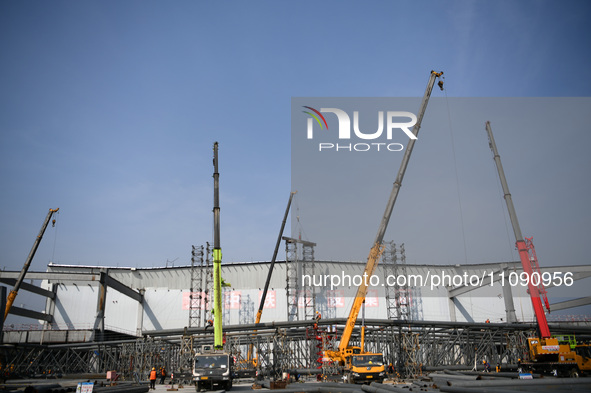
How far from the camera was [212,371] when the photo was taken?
2356 cm

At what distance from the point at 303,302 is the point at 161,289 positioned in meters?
20.1

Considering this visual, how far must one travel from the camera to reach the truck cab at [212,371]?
23219 mm

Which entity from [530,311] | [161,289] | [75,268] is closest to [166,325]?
[161,289]

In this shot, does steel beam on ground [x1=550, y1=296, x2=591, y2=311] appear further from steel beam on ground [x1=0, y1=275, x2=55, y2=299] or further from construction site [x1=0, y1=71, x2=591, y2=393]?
steel beam on ground [x1=0, y1=275, x2=55, y2=299]

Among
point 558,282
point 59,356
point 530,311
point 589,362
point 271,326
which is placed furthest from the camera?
point 530,311

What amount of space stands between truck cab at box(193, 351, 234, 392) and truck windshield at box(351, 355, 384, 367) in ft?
25.5

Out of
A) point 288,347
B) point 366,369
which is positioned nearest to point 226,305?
point 288,347

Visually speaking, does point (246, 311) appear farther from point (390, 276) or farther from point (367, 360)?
point (367, 360)

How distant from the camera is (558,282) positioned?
58.2m

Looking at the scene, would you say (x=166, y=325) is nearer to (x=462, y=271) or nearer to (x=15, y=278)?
(x=15, y=278)

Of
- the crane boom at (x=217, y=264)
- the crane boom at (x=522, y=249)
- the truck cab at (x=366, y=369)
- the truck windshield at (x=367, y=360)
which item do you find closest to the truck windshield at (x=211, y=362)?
the crane boom at (x=217, y=264)

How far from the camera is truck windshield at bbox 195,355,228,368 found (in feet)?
78.0

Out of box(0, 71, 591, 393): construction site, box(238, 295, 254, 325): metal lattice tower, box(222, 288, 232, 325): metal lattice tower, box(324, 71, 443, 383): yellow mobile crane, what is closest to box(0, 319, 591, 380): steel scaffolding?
box(0, 71, 591, 393): construction site

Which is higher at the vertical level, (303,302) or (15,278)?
(15,278)
